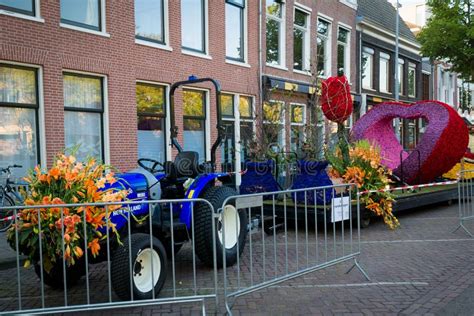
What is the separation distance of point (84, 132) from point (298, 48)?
413 inches

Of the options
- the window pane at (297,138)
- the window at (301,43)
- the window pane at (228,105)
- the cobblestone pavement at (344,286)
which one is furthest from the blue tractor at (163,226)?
the window at (301,43)

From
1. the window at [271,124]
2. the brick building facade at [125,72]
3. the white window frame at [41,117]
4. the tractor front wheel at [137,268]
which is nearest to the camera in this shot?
the tractor front wheel at [137,268]

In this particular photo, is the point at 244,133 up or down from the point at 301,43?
down

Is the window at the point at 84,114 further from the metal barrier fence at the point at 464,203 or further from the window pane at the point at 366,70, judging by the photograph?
the window pane at the point at 366,70

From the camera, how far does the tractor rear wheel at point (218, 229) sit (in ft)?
17.9

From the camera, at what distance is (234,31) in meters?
15.2

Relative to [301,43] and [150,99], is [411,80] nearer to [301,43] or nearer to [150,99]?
[301,43]

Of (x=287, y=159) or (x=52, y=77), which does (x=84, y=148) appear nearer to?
(x=52, y=77)

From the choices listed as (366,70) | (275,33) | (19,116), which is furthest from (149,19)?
(366,70)

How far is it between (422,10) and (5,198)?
3833cm

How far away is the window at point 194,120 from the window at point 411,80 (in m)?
19.2

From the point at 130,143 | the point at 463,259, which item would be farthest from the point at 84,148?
the point at 463,259

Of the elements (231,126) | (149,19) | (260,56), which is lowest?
(231,126)

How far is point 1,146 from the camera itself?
30.2ft
